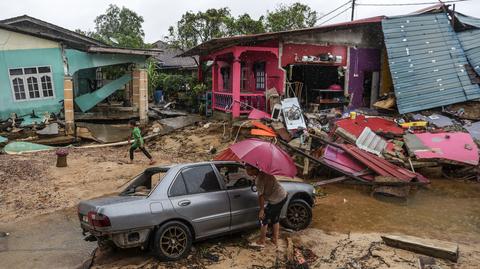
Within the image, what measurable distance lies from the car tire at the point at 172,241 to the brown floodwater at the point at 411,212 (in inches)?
113

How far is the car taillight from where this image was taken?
5.23 m

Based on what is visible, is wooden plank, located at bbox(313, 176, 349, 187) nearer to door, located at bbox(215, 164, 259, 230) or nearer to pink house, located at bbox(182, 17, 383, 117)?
door, located at bbox(215, 164, 259, 230)

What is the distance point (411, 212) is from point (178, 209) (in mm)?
5571

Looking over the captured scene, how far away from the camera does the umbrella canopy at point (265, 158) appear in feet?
19.6

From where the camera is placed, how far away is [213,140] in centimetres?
1520

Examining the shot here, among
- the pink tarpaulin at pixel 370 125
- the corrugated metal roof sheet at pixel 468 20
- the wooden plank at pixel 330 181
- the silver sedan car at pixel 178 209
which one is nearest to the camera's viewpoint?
the silver sedan car at pixel 178 209

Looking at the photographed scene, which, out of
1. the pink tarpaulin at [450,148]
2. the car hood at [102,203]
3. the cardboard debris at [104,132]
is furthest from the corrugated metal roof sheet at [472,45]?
the car hood at [102,203]

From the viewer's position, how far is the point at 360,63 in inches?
707

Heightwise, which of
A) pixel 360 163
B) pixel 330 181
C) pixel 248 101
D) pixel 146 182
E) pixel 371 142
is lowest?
pixel 330 181

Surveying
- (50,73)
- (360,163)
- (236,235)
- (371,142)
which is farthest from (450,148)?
(50,73)

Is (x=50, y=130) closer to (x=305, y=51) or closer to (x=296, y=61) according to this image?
(x=296, y=61)

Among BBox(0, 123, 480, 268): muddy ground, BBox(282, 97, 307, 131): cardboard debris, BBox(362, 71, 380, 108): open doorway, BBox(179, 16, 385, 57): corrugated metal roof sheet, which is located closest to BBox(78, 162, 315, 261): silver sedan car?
BBox(0, 123, 480, 268): muddy ground

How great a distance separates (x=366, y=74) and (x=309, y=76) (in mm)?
2624

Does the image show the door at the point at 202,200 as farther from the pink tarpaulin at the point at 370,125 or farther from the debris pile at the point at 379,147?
the pink tarpaulin at the point at 370,125
